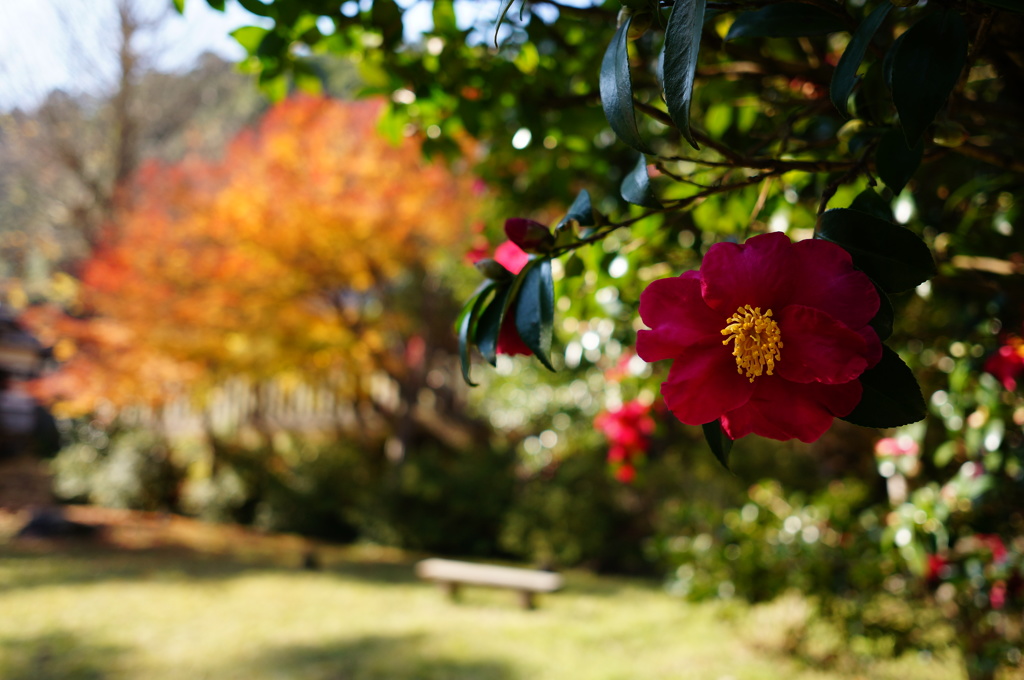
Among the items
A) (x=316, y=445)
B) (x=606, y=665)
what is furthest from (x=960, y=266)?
(x=316, y=445)

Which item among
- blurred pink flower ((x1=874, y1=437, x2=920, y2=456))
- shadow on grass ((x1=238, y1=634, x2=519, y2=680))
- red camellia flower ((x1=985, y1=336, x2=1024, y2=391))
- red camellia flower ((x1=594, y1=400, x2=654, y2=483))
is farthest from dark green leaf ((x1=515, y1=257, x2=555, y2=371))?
shadow on grass ((x1=238, y1=634, x2=519, y2=680))

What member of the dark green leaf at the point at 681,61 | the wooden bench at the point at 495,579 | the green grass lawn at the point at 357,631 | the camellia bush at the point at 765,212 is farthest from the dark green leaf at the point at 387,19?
the wooden bench at the point at 495,579

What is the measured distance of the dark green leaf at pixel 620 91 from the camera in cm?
55

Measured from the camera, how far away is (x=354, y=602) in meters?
4.70

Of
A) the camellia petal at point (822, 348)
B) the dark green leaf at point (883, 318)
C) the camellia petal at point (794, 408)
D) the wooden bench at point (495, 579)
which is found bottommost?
the wooden bench at point (495, 579)

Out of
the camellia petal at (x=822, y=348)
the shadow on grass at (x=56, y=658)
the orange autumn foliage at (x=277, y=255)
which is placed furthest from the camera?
the orange autumn foliage at (x=277, y=255)

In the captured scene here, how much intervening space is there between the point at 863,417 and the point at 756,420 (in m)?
0.08

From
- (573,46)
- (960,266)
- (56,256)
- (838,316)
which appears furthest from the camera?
(56,256)

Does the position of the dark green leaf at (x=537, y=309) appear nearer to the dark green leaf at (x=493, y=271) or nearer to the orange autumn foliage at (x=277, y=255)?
the dark green leaf at (x=493, y=271)

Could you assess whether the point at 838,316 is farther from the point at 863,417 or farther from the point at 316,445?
the point at 316,445

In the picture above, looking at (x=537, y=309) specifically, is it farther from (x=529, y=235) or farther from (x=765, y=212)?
(x=765, y=212)

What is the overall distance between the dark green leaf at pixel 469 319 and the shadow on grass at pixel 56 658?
347cm

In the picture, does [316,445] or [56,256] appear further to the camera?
[56,256]

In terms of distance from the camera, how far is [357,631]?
406 centimetres
